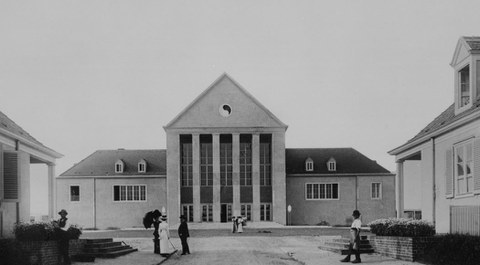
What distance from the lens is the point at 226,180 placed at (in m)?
56.1

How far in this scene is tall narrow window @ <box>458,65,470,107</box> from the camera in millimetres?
21797

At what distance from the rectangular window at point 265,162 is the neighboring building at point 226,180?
90 millimetres

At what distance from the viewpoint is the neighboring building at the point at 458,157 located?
18672mm

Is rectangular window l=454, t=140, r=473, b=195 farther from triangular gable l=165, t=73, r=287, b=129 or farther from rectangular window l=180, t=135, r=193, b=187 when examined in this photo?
rectangular window l=180, t=135, r=193, b=187

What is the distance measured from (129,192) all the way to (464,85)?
4180cm

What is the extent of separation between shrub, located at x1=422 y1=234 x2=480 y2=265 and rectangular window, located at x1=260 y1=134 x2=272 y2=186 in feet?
124

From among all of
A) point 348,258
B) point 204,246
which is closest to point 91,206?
point 204,246

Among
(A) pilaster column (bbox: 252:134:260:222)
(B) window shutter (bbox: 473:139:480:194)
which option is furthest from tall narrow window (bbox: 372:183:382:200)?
(B) window shutter (bbox: 473:139:480:194)

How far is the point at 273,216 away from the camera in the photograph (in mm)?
55781

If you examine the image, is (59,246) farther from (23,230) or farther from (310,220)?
(310,220)

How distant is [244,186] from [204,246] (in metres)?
26.6

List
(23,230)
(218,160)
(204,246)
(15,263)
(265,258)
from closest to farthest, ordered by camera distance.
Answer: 1. (15,263)
2. (23,230)
3. (265,258)
4. (204,246)
5. (218,160)

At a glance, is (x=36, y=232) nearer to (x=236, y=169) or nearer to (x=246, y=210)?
(x=236, y=169)

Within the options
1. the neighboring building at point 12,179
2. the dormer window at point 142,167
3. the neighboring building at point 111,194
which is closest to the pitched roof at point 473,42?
the neighboring building at point 12,179
